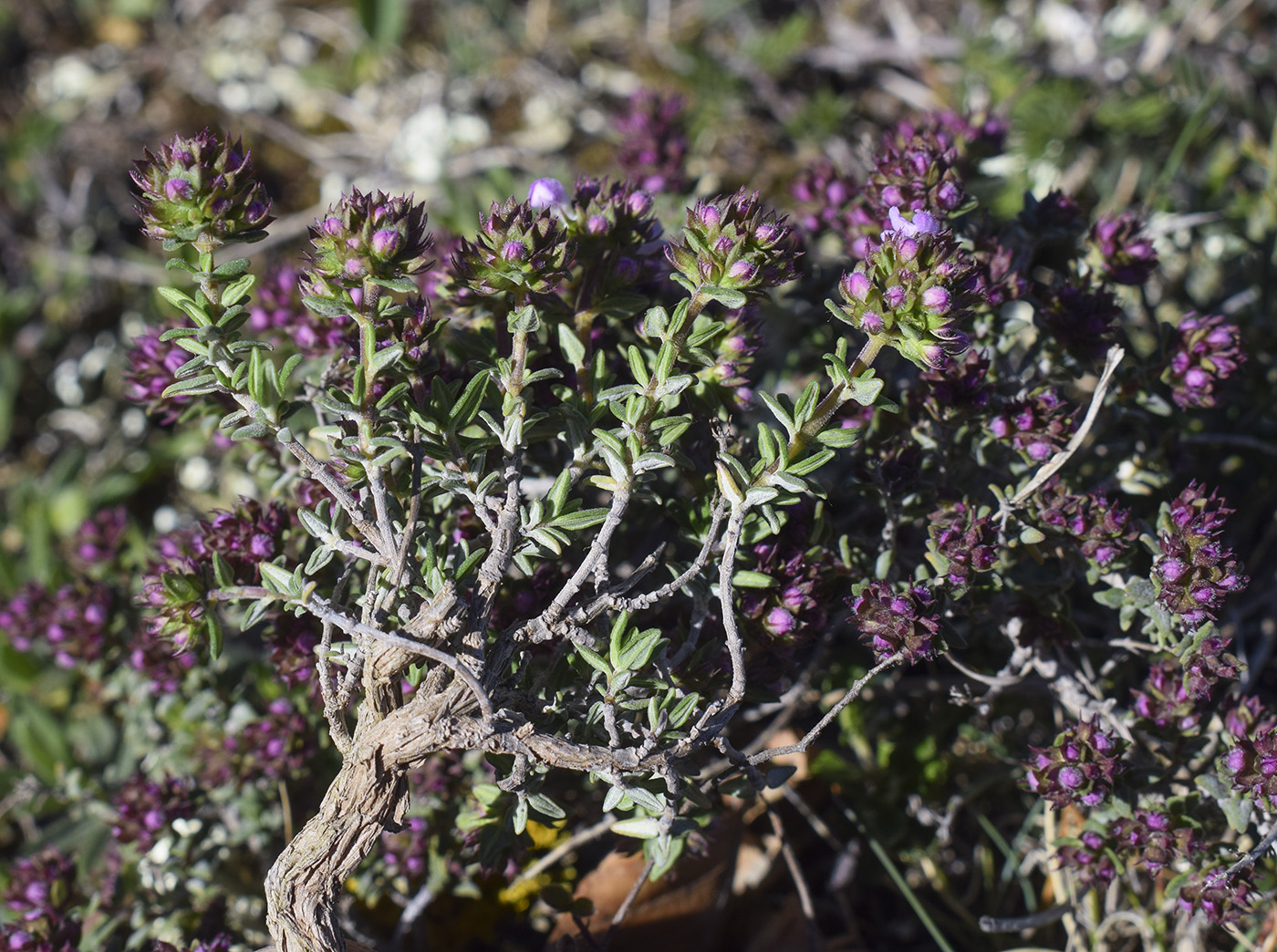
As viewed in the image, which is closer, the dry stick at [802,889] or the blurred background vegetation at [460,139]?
the dry stick at [802,889]

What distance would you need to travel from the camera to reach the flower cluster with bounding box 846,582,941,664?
2.14 meters

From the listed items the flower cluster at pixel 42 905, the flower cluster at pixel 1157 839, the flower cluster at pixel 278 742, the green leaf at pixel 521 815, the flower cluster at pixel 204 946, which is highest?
the flower cluster at pixel 1157 839

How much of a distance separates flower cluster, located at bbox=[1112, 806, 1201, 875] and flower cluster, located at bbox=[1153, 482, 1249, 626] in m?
0.47

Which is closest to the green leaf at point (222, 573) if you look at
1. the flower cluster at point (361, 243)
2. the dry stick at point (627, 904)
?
the flower cluster at point (361, 243)

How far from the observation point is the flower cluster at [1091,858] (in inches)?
95.4

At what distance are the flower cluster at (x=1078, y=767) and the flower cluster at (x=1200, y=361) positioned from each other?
2.66ft

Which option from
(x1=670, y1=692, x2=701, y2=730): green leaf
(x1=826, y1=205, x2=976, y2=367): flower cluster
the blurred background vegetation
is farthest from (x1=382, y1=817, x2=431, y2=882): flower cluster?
(x1=826, y1=205, x2=976, y2=367): flower cluster

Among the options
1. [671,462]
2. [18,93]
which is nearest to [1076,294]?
[671,462]

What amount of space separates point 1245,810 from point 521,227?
1990mm

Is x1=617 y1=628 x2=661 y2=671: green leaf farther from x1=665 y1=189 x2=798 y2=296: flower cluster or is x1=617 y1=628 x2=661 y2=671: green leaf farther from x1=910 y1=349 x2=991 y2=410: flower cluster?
x1=910 y1=349 x2=991 y2=410: flower cluster

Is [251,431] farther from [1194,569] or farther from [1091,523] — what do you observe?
[1194,569]

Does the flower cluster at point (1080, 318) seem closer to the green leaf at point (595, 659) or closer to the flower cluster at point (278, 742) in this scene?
the green leaf at point (595, 659)

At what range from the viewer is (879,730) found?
297cm

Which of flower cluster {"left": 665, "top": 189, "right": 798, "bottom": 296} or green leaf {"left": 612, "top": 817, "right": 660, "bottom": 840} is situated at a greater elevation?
flower cluster {"left": 665, "top": 189, "right": 798, "bottom": 296}
